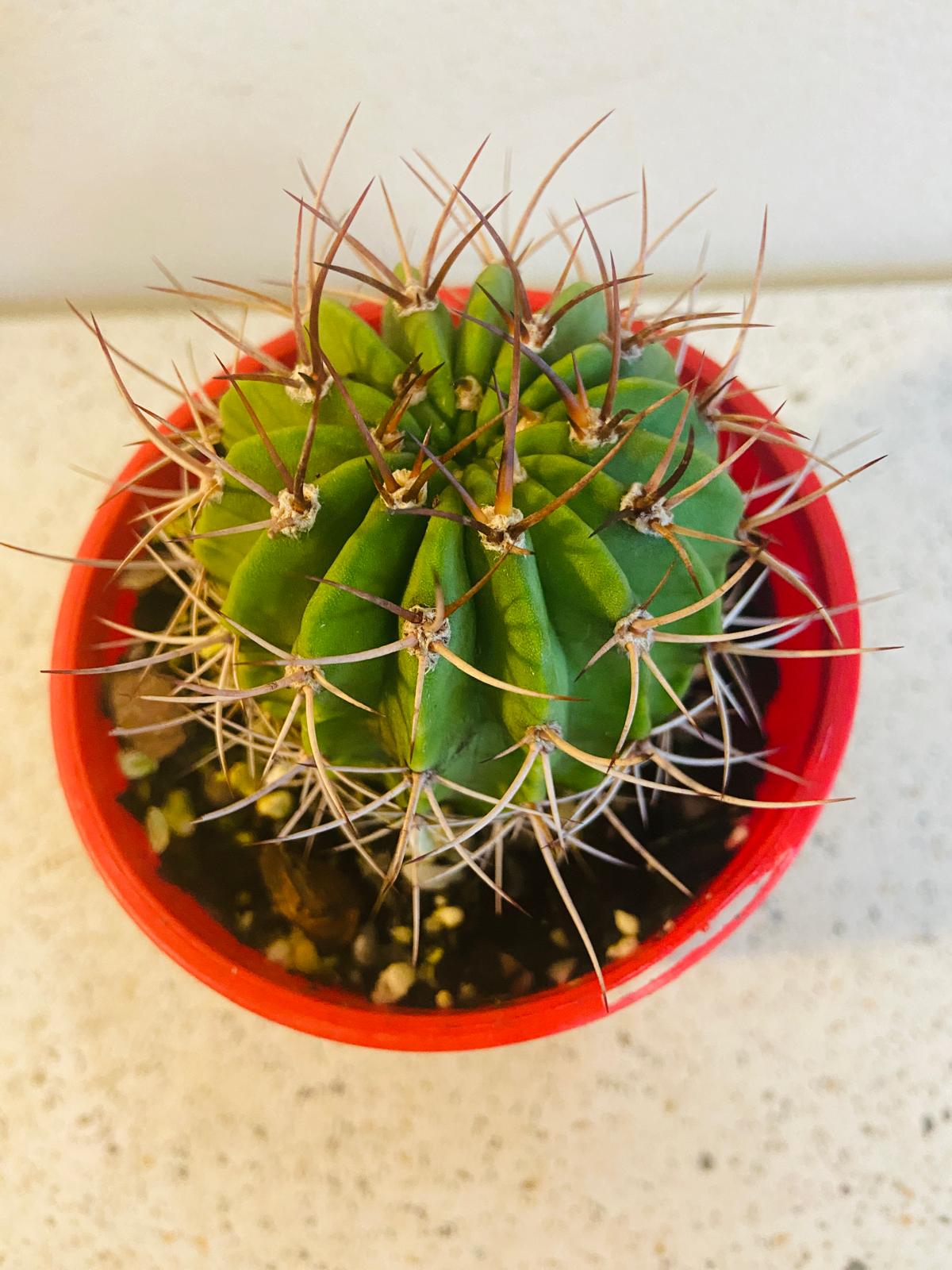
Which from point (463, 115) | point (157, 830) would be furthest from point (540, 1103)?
point (463, 115)

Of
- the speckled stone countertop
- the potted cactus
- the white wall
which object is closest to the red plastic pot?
the potted cactus

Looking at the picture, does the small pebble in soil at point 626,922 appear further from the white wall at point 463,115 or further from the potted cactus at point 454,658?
the white wall at point 463,115

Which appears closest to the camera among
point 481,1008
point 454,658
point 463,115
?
point 454,658

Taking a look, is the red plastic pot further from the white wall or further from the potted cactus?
the white wall

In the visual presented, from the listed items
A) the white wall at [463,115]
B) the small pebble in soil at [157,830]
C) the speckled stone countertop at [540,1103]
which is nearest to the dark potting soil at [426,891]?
the small pebble in soil at [157,830]

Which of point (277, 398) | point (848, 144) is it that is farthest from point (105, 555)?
point (848, 144)

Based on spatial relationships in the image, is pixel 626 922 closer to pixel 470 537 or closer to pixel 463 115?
pixel 470 537
